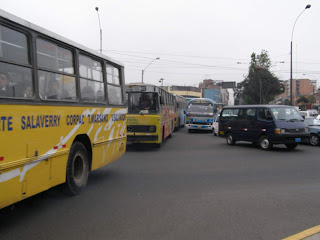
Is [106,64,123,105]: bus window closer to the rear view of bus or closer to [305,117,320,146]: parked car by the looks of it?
[305,117,320,146]: parked car

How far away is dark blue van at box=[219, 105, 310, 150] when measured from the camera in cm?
1194

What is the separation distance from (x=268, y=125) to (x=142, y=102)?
5.45 m

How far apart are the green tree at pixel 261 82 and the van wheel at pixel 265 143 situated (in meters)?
46.9

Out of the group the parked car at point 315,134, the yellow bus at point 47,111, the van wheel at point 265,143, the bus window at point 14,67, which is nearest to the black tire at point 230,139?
the van wheel at point 265,143

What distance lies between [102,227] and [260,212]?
2578 millimetres

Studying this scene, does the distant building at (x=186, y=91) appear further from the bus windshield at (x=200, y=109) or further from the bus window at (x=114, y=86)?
the bus window at (x=114, y=86)

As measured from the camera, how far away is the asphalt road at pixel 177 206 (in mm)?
4035

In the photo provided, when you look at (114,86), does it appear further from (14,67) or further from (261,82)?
(261,82)

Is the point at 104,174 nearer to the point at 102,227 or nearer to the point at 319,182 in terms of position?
the point at 102,227

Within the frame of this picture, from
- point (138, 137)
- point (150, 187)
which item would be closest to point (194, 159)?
point (138, 137)

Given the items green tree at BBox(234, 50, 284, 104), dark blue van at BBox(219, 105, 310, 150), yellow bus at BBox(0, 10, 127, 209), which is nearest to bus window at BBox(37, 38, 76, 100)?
yellow bus at BBox(0, 10, 127, 209)

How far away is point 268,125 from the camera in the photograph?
12344 mm

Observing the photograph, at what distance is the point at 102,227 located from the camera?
417cm

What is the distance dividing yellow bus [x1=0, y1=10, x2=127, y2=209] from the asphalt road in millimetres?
528
